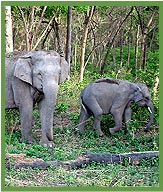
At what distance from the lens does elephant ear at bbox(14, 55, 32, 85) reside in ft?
28.1

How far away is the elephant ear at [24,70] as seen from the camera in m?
8.57

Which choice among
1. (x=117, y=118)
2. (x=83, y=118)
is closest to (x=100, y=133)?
(x=117, y=118)

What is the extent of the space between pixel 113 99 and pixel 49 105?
2089mm

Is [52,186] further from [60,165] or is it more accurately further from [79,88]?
[79,88]

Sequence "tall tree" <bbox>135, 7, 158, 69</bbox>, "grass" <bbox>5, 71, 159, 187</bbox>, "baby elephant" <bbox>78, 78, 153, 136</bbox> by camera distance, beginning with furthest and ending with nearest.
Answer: "tall tree" <bbox>135, 7, 158, 69</bbox>
"baby elephant" <bbox>78, 78, 153, 136</bbox>
"grass" <bbox>5, 71, 159, 187</bbox>

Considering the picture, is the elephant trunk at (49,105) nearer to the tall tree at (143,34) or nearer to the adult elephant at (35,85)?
the adult elephant at (35,85)

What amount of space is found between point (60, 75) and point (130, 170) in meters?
2.78

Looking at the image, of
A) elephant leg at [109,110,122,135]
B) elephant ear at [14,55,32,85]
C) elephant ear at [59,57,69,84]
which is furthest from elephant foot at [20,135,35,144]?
elephant leg at [109,110,122,135]

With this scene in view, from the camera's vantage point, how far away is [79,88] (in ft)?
44.7

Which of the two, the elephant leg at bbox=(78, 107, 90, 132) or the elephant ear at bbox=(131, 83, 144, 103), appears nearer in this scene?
the elephant leg at bbox=(78, 107, 90, 132)

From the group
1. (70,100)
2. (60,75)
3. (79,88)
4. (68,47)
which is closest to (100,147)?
(60,75)

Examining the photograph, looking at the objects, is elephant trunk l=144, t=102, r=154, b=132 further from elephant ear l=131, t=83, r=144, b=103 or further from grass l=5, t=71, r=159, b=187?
elephant ear l=131, t=83, r=144, b=103

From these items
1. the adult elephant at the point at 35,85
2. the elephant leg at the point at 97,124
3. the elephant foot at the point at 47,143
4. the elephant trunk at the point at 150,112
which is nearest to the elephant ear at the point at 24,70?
the adult elephant at the point at 35,85

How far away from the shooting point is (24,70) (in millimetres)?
8578
